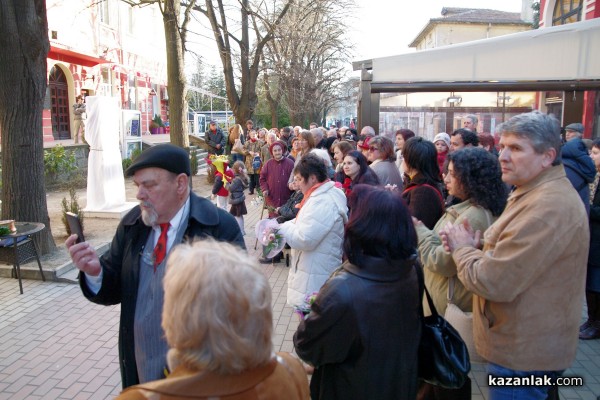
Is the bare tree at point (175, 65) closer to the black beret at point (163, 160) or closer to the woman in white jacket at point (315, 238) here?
the woman in white jacket at point (315, 238)

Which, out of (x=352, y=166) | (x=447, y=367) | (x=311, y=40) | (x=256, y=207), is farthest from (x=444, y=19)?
(x=447, y=367)

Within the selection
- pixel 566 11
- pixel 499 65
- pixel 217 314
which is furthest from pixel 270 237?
pixel 566 11

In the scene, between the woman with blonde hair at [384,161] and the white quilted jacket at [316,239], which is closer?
the white quilted jacket at [316,239]

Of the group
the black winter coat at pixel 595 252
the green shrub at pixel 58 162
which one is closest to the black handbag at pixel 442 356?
the black winter coat at pixel 595 252

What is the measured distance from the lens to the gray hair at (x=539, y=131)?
83.9 inches

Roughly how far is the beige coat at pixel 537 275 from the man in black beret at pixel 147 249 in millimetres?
1224

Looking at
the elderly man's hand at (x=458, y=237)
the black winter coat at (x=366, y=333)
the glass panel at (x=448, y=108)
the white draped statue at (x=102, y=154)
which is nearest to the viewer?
the black winter coat at (x=366, y=333)

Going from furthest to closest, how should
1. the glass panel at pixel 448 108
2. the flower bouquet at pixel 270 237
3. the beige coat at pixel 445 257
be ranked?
the glass panel at pixel 448 108, the flower bouquet at pixel 270 237, the beige coat at pixel 445 257

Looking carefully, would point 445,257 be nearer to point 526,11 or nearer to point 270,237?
point 270,237

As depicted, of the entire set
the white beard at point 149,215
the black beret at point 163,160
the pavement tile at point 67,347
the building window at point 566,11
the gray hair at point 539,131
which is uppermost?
the building window at point 566,11

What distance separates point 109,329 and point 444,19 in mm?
52497

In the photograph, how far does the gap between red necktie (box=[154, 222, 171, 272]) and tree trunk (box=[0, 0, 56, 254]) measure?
5516 millimetres

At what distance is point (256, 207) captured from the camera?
41.2 ft

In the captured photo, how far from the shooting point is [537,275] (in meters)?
2.03
